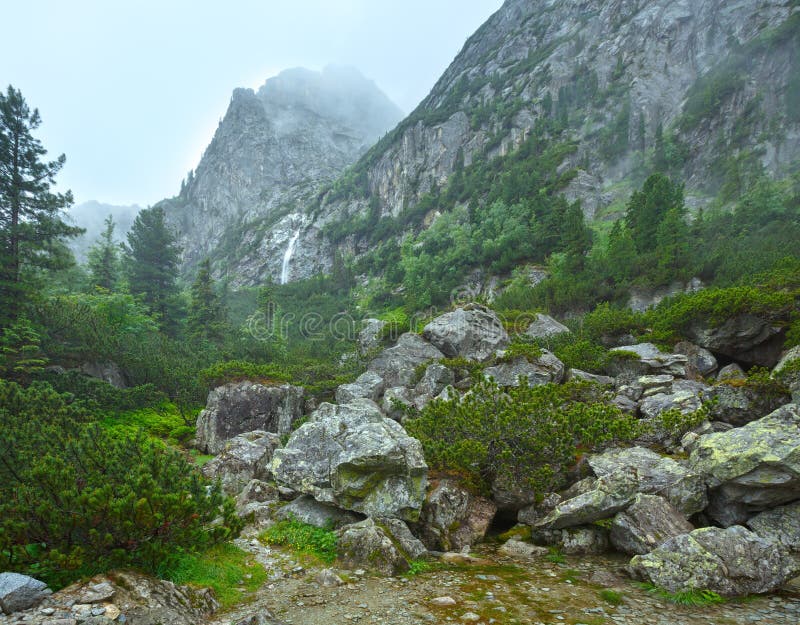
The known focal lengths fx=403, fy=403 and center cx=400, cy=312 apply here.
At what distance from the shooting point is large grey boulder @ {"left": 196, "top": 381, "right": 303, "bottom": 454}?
17.8 meters

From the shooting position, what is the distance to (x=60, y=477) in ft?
18.3

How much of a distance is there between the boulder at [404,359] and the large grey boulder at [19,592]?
15795 mm

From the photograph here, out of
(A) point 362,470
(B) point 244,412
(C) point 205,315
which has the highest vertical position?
(C) point 205,315

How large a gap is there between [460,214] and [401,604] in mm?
58469

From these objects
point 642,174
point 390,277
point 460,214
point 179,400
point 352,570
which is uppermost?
point 642,174

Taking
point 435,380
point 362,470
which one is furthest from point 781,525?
point 435,380

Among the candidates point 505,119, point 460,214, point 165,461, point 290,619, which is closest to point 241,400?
point 165,461

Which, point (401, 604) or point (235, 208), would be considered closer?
point (401, 604)

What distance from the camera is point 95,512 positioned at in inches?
215

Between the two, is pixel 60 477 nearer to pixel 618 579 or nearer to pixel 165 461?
pixel 165 461

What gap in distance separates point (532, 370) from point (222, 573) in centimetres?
1317

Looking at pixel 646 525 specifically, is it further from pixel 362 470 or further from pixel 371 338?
pixel 371 338

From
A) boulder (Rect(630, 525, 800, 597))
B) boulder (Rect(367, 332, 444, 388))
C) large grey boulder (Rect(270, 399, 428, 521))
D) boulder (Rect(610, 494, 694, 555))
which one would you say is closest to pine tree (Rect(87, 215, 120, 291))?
boulder (Rect(367, 332, 444, 388))

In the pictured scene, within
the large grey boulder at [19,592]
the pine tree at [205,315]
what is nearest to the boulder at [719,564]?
the large grey boulder at [19,592]
